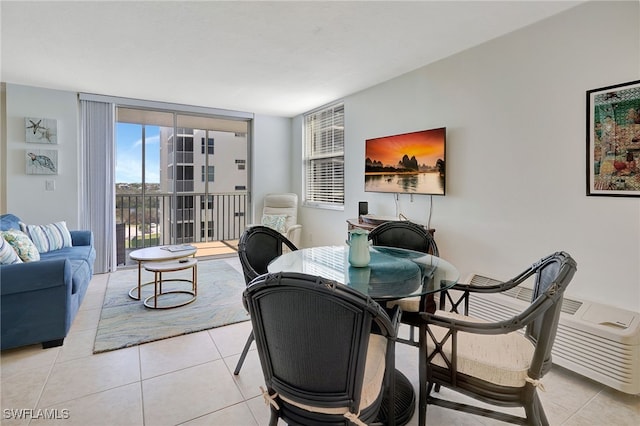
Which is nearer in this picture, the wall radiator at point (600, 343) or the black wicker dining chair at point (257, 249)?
the wall radiator at point (600, 343)

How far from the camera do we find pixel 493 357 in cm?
140

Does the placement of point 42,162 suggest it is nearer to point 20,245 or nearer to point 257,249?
point 20,245

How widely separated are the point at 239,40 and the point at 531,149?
8.59 ft

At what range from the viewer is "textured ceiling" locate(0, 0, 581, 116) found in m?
2.32

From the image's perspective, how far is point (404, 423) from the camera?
166 cm

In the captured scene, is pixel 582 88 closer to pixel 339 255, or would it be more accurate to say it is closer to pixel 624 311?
pixel 624 311

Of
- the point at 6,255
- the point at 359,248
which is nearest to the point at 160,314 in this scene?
the point at 6,255

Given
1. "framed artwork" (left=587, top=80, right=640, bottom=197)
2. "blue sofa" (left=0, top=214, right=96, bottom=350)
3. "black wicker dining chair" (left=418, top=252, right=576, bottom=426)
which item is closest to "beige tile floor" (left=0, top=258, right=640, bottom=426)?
"blue sofa" (left=0, top=214, right=96, bottom=350)

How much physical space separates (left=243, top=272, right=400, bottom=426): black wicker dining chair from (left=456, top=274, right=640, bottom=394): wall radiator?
5.44 ft

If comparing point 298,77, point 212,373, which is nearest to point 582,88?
point 298,77

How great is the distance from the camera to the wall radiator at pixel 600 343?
1823mm

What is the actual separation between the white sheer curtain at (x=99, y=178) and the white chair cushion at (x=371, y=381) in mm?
4593

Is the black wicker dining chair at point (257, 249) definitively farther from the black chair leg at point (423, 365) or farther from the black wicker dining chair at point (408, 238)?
the black chair leg at point (423, 365)

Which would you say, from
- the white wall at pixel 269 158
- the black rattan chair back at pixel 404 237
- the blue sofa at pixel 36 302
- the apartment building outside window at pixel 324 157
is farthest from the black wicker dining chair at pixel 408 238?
the white wall at pixel 269 158
